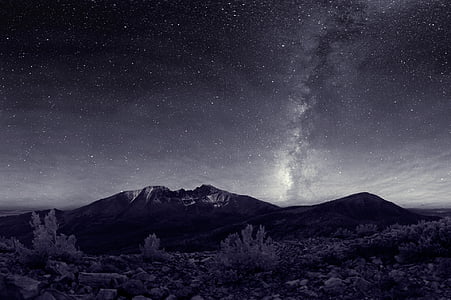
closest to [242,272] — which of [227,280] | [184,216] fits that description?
[227,280]

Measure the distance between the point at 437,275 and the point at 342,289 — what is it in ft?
6.69

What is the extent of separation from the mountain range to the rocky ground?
1884 inches

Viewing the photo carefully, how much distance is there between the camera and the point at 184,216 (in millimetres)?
118125

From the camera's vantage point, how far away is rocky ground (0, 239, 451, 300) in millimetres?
5484

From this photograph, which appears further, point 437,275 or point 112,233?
point 112,233

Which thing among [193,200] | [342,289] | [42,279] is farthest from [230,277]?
[193,200]

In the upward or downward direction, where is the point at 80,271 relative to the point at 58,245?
downward

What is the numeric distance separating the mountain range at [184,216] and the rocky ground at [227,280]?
1884 inches

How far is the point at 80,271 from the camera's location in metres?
6.48

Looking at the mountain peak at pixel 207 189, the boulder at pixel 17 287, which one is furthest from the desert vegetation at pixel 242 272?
the mountain peak at pixel 207 189

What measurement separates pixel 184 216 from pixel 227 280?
11451cm

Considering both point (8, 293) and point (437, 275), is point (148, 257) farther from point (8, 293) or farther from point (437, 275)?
point (437, 275)

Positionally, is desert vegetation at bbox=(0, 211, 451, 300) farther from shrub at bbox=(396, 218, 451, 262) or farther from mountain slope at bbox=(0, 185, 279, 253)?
mountain slope at bbox=(0, 185, 279, 253)

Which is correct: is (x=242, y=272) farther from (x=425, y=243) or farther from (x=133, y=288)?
(x=425, y=243)
